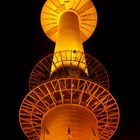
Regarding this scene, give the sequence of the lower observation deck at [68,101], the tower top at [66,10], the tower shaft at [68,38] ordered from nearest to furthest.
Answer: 1. the lower observation deck at [68,101]
2. the tower shaft at [68,38]
3. the tower top at [66,10]

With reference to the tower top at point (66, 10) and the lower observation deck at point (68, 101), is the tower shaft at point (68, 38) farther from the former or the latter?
the lower observation deck at point (68, 101)

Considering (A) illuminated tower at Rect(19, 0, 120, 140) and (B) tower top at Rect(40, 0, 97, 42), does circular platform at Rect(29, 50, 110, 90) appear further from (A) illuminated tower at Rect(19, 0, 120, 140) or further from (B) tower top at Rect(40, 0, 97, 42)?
(B) tower top at Rect(40, 0, 97, 42)

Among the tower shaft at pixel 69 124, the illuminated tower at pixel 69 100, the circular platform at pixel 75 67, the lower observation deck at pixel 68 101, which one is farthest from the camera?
the circular platform at pixel 75 67

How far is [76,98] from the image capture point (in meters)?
28.6

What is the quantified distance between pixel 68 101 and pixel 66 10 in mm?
14561

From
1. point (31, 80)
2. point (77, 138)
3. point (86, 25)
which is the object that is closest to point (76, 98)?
point (77, 138)

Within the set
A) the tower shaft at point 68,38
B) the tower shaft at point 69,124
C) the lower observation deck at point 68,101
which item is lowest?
the tower shaft at point 69,124

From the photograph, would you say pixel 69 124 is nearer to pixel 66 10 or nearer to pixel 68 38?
pixel 68 38

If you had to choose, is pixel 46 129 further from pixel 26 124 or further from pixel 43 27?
pixel 43 27

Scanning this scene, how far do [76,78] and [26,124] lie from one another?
19.9ft

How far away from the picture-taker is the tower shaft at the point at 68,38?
1267 inches

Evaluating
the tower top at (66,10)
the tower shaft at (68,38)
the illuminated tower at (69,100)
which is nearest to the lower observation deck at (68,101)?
the illuminated tower at (69,100)

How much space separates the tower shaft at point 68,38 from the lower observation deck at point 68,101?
11.2 feet

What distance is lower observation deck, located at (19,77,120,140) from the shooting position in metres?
28.0
